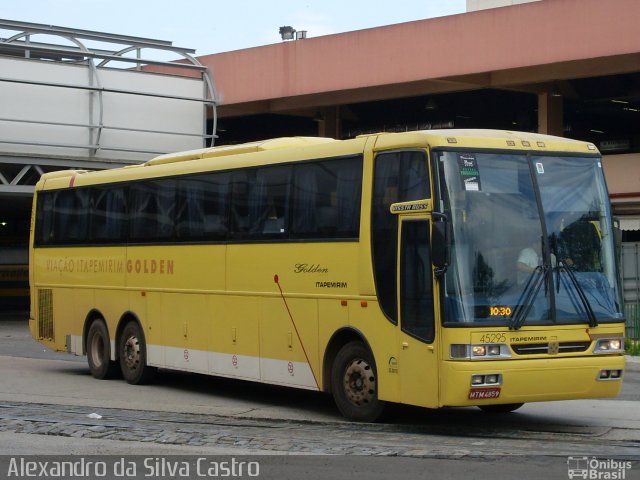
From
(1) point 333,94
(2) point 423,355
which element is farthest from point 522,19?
(2) point 423,355

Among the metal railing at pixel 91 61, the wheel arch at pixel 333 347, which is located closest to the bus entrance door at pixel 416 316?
the wheel arch at pixel 333 347

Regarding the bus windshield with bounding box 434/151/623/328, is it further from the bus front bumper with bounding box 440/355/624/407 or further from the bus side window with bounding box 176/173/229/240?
the bus side window with bounding box 176/173/229/240

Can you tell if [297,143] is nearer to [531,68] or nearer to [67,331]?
[67,331]

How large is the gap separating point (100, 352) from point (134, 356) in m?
1.26

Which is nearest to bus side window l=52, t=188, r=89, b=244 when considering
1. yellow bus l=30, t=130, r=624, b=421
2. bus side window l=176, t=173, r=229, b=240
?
yellow bus l=30, t=130, r=624, b=421

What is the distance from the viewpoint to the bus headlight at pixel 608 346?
1216 centimetres

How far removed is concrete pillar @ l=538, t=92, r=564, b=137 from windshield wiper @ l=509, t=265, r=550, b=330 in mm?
23142

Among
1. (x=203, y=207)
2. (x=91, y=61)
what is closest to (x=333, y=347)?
(x=203, y=207)

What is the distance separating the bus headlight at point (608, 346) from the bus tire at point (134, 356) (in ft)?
25.3

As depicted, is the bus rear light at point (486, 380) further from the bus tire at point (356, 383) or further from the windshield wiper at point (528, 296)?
the bus tire at point (356, 383)

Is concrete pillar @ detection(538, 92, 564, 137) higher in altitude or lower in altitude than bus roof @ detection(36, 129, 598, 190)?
higher

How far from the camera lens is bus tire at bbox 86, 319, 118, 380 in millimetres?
18641

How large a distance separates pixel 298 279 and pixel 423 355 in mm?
2624

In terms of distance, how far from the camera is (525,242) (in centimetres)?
1207
